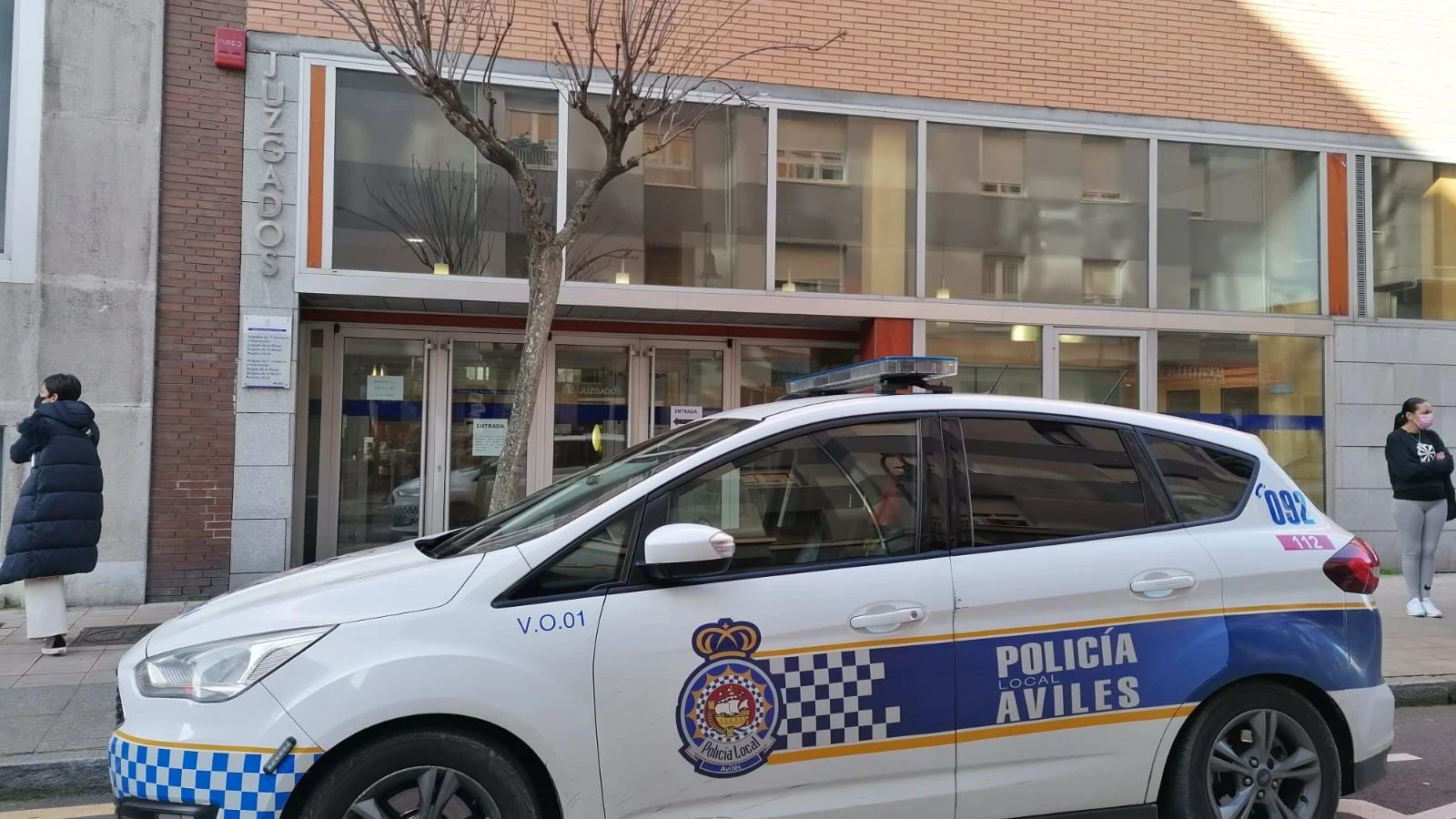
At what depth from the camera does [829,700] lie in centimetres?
321

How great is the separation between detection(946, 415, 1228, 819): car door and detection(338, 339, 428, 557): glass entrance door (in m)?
7.11

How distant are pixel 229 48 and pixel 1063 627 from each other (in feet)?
27.3

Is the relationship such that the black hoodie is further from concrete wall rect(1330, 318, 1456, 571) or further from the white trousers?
the white trousers

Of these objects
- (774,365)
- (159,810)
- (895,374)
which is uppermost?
(774,365)

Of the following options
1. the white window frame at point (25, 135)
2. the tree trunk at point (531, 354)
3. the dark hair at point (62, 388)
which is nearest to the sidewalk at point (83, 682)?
the dark hair at point (62, 388)

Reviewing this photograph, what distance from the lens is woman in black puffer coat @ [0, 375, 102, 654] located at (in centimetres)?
661

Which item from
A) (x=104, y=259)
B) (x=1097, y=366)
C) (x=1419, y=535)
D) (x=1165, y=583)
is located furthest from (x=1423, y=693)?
(x=104, y=259)

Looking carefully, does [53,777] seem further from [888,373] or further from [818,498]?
[888,373]

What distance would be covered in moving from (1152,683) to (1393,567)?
939 cm

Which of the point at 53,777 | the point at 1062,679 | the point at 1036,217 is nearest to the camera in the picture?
the point at 1062,679

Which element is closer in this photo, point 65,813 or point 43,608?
point 65,813

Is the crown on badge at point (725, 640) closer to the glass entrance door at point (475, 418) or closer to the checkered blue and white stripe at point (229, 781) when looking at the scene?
the checkered blue and white stripe at point (229, 781)

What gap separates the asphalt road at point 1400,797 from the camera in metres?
4.30

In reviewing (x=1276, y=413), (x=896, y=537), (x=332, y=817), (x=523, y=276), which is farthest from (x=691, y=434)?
(x=1276, y=413)
